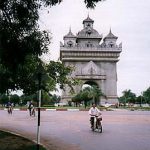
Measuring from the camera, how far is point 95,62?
104m

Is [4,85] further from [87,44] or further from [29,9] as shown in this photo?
[87,44]

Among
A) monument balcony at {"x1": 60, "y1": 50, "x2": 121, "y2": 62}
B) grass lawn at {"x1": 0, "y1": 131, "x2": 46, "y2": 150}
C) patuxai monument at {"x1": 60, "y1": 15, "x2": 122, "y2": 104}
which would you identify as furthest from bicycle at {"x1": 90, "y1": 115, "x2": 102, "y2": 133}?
monument balcony at {"x1": 60, "y1": 50, "x2": 121, "y2": 62}

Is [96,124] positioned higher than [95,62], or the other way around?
[95,62]

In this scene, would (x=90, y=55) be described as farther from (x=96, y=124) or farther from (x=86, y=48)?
(x=96, y=124)

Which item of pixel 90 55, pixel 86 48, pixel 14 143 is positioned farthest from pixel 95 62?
pixel 14 143

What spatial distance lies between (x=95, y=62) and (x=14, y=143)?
8957 cm

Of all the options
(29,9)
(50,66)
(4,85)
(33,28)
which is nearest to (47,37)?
(33,28)

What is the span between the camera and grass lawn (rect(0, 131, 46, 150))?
13.5 meters

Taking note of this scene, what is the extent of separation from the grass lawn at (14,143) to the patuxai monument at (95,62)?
82648mm

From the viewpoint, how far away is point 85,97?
87500mm

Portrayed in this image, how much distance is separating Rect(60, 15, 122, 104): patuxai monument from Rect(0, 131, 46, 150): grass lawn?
3254 inches

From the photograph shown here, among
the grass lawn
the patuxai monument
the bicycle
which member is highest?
the patuxai monument

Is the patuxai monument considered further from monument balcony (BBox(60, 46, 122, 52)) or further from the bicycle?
the bicycle

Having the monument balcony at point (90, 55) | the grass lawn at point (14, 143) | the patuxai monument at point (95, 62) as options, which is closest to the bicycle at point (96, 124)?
the grass lawn at point (14, 143)
